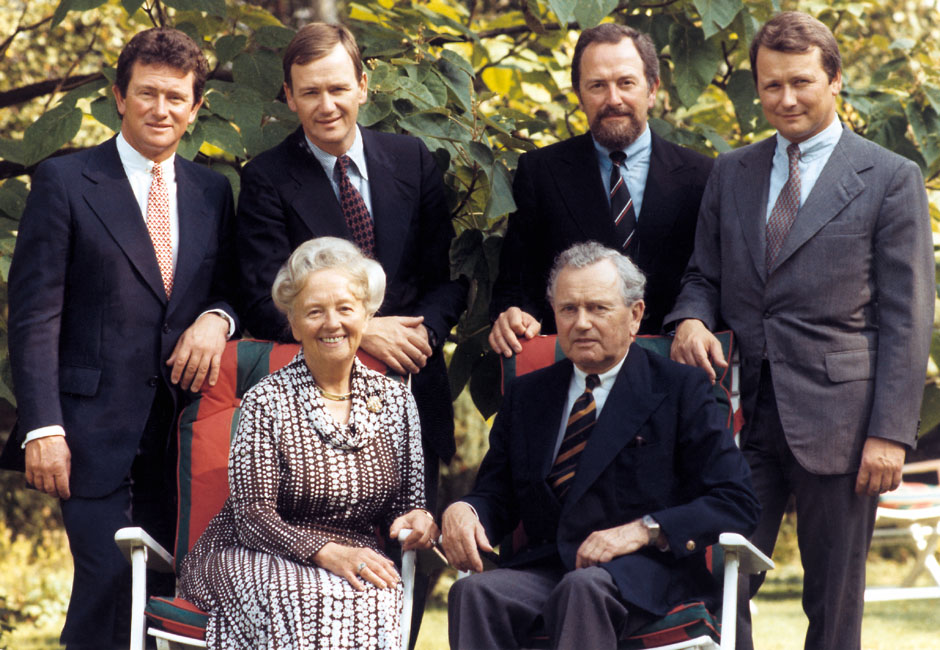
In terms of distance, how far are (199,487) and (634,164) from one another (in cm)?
173

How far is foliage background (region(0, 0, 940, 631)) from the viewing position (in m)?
4.20

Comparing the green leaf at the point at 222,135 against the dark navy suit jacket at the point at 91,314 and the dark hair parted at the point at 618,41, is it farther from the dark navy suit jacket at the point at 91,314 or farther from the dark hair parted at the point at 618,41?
the dark hair parted at the point at 618,41

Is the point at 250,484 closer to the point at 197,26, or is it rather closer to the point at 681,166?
the point at 681,166

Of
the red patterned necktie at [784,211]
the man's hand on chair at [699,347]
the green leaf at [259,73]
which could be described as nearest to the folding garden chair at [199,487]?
the man's hand on chair at [699,347]

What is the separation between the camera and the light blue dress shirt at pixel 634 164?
13.1ft

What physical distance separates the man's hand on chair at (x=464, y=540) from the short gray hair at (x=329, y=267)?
2.06 ft

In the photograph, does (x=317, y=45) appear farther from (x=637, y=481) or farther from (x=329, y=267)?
(x=637, y=481)

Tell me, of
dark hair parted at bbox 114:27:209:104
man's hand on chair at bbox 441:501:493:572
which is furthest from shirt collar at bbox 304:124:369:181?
man's hand on chair at bbox 441:501:493:572

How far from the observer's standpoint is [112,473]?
11.5ft

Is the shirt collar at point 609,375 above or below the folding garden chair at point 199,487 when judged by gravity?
above

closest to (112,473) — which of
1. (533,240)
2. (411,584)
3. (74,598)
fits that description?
(74,598)

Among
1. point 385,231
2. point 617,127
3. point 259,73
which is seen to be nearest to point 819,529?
point 617,127

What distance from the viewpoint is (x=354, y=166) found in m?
3.93

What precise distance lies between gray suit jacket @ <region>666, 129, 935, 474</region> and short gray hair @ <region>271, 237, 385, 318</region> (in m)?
0.93
